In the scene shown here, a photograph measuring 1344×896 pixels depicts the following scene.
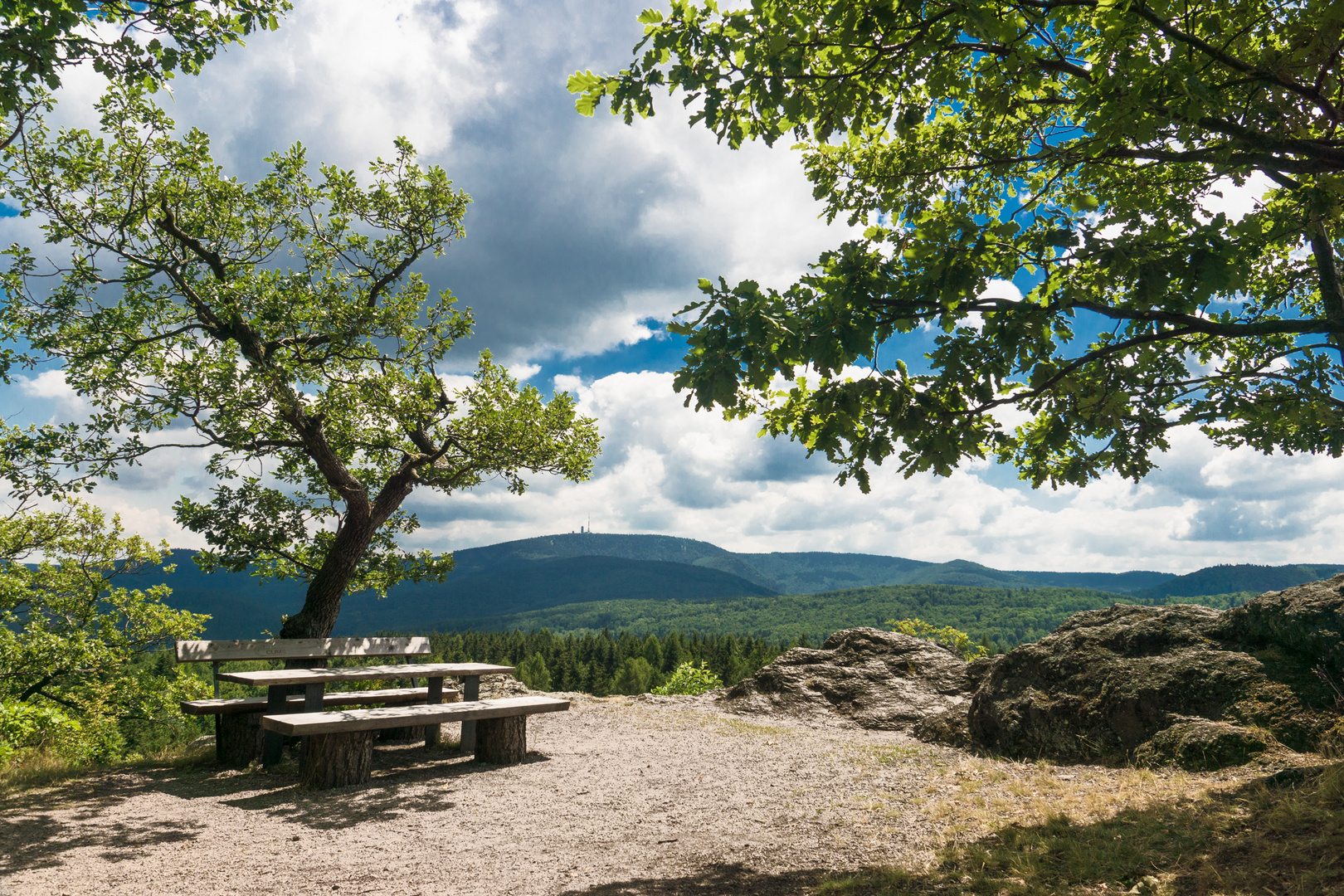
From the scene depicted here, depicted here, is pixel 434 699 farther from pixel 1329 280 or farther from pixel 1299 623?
pixel 1329 280

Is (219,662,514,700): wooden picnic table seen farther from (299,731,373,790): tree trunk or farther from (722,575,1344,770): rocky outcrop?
(722,575,1344,770): rocky outcrop

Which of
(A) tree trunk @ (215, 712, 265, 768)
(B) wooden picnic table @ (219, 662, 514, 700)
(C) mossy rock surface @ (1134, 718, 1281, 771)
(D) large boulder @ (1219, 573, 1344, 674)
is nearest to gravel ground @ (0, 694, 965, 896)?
(A) tree trunk @ (215, 712, 265, 768)

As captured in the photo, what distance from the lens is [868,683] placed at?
12.8 m

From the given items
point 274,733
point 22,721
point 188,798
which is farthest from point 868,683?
point 22,721

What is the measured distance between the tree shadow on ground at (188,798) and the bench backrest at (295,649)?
142cm

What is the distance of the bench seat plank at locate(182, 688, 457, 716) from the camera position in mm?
8719

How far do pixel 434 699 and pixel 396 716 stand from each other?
2.63 m

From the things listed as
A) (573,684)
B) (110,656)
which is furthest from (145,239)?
(573,684)

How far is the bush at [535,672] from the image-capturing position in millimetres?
76750

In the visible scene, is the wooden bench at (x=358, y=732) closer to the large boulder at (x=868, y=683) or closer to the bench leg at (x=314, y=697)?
the bench leg at (x=314, y=697)

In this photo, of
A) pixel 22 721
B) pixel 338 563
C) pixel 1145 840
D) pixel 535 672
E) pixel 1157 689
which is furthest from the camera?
pixel 535 672

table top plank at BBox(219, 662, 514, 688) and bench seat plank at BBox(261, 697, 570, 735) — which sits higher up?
table top plank at BBox(219, 662, 514, 688)

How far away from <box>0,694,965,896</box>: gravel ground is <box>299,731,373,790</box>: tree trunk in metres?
0.21

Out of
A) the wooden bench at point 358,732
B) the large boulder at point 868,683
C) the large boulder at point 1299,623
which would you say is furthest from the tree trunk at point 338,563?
the large boulder at point 1299,623
